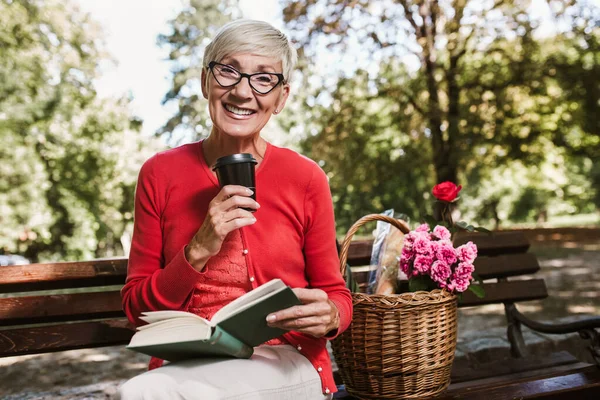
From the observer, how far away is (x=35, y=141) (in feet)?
64.4

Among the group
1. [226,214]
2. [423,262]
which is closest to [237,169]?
[226,214]

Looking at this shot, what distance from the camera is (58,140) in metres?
20.1

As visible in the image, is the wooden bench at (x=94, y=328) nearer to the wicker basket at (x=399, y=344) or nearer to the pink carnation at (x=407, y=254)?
the wicker basket at (x=399, y=344)

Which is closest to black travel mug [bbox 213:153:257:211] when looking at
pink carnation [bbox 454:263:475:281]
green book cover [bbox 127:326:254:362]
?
green book cover [bbox 127:326:254:362]

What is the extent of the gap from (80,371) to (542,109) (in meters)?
8.99

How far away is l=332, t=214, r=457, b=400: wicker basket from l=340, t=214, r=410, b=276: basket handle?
0.03 meters

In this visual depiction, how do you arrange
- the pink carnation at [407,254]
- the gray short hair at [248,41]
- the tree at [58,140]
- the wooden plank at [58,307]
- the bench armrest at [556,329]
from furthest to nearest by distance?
1. the tree at [58,140]
2. the bench armrest at [556,329]
3. the wooden plank at [58,307]
4. the pink carnation at [407,254]
5. the gray short hair at [248,41]

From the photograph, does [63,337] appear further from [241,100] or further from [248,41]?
[248,41]

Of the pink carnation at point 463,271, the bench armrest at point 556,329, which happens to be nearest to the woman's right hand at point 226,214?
the pink carnation at point 463,271

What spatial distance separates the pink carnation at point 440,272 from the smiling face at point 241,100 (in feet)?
2.87

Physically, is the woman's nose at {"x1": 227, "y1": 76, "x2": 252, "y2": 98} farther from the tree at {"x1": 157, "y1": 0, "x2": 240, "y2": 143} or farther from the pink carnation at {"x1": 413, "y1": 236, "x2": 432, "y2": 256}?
the tree at {"x1": 157, "y1": 0, "x2": 240, "y2": 143}

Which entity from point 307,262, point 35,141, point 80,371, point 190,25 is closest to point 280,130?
point 190,25

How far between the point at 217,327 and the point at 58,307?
133 cm

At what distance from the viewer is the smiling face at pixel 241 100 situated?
186cm
